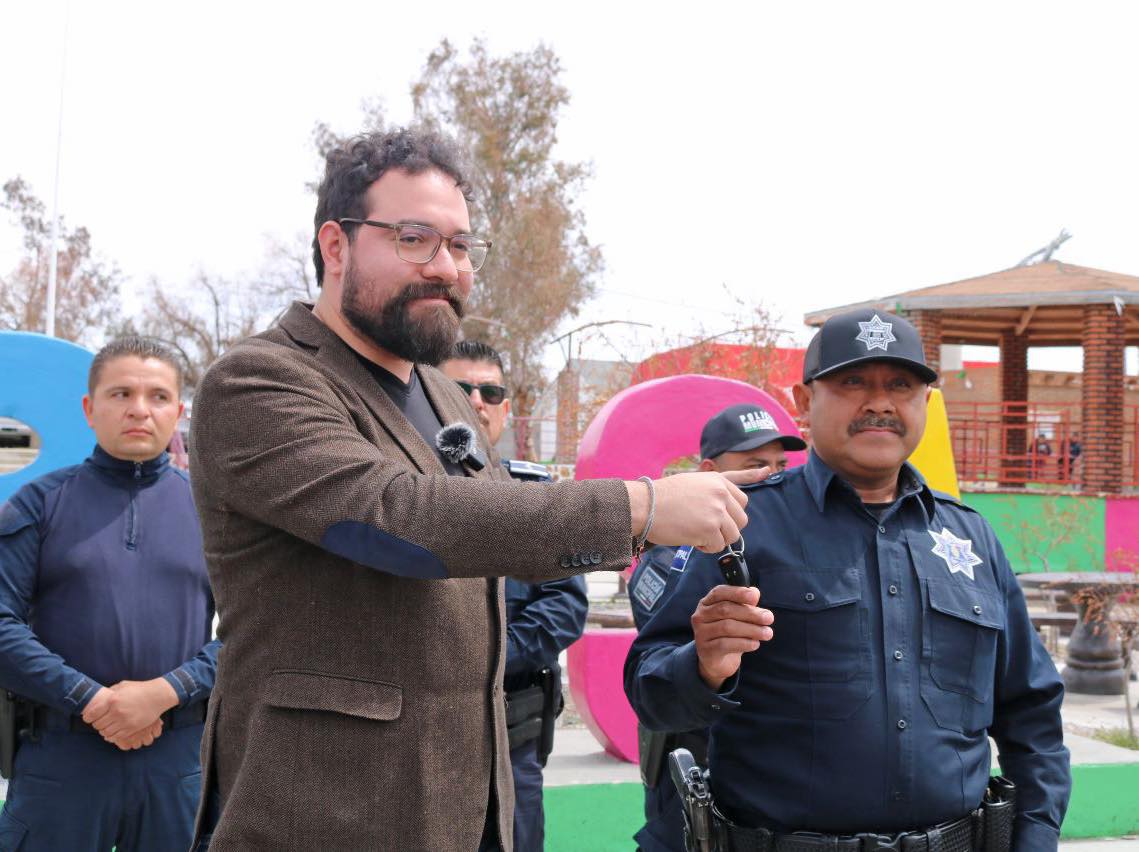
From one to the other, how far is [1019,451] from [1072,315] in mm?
2790

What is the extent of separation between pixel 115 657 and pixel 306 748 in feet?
6.03

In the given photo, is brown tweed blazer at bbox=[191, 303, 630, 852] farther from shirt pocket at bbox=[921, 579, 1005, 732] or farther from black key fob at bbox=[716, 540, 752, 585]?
shirt pocket at bbox=[921, 579, 1005, 732]

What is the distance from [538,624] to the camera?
3.79 m

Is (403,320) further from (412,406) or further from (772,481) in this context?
(772,481)

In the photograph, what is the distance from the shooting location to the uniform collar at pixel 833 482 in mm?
2506

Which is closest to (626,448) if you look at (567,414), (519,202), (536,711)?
(536,711)

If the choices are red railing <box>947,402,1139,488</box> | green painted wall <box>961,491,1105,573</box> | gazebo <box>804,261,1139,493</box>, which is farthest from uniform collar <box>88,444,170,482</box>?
red railing <box>947,402,1139,488</box>

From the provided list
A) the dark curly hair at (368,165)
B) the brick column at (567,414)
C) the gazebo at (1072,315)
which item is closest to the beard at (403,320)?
the dark curly hair at (368,165)

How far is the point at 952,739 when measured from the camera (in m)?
2.32

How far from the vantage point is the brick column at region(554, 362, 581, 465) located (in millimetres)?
18109

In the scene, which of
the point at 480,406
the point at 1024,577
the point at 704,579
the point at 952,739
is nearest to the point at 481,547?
the point at 704,579

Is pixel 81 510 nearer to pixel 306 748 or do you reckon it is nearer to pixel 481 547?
pixel 306 748

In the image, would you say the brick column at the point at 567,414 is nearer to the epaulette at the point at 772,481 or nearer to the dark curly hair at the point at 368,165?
the epaulette at the point at 772,481

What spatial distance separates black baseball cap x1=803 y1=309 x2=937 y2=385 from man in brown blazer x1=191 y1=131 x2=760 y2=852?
89 cm
